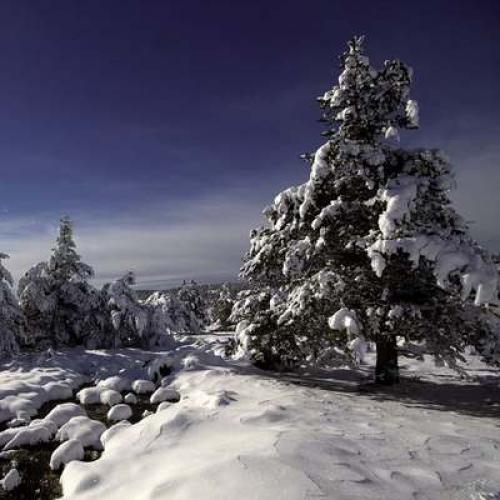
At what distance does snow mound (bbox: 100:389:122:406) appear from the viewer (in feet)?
31.3

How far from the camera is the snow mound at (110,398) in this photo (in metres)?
9.54

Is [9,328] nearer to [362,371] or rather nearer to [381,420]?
[362,371]

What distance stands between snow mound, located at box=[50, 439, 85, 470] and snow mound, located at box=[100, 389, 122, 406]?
3.46 metres

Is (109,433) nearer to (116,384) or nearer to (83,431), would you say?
(83,431)

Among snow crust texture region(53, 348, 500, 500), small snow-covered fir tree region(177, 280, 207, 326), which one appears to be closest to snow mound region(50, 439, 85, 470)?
snow crust texture region(53, 348, 500, 500)

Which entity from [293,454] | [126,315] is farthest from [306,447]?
[126,315]

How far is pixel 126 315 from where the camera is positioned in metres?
18.8

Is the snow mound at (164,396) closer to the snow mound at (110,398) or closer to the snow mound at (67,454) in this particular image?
the snow mound at (110,398)

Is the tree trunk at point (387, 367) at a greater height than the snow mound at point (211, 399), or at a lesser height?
greater

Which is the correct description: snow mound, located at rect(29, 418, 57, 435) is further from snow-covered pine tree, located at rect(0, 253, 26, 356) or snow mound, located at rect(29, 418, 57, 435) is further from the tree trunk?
snow-covered pine tree, located at rect(0, 253, 26, 356)

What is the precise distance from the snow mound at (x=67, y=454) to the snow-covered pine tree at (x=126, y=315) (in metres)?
12.3

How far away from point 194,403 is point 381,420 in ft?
12.2

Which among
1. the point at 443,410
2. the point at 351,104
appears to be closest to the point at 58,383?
the point at 443,410

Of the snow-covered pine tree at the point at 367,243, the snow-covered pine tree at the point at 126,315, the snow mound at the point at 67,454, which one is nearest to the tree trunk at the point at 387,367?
the snow-covered pine tree at the point at 367,243
